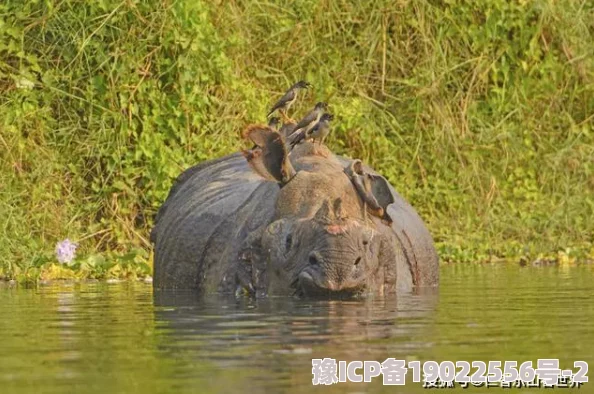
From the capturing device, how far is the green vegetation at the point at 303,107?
51.3ft

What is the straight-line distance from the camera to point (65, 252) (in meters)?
13.8

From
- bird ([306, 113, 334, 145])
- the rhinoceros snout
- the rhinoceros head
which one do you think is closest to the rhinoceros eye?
the rhinoceros head

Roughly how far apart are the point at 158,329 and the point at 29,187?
22.8 ft

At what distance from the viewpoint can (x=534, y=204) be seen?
17.5m

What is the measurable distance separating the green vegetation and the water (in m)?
3.60

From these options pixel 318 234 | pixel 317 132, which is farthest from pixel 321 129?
pixel 318 234

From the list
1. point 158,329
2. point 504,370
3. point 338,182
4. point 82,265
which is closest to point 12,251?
point 82,265

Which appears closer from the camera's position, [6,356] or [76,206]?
[6,356]

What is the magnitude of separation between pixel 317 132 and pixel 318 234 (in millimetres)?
1581

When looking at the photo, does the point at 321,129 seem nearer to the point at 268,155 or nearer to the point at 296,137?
the point at 296,137

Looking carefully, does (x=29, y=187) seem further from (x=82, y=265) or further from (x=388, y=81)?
(x=388, y=81)

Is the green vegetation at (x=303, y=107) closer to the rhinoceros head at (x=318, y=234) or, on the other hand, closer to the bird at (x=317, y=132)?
the bird at (x=317, y=132)

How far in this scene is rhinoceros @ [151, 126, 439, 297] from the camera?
9.95m

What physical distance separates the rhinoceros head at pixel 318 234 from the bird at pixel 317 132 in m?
0.34
